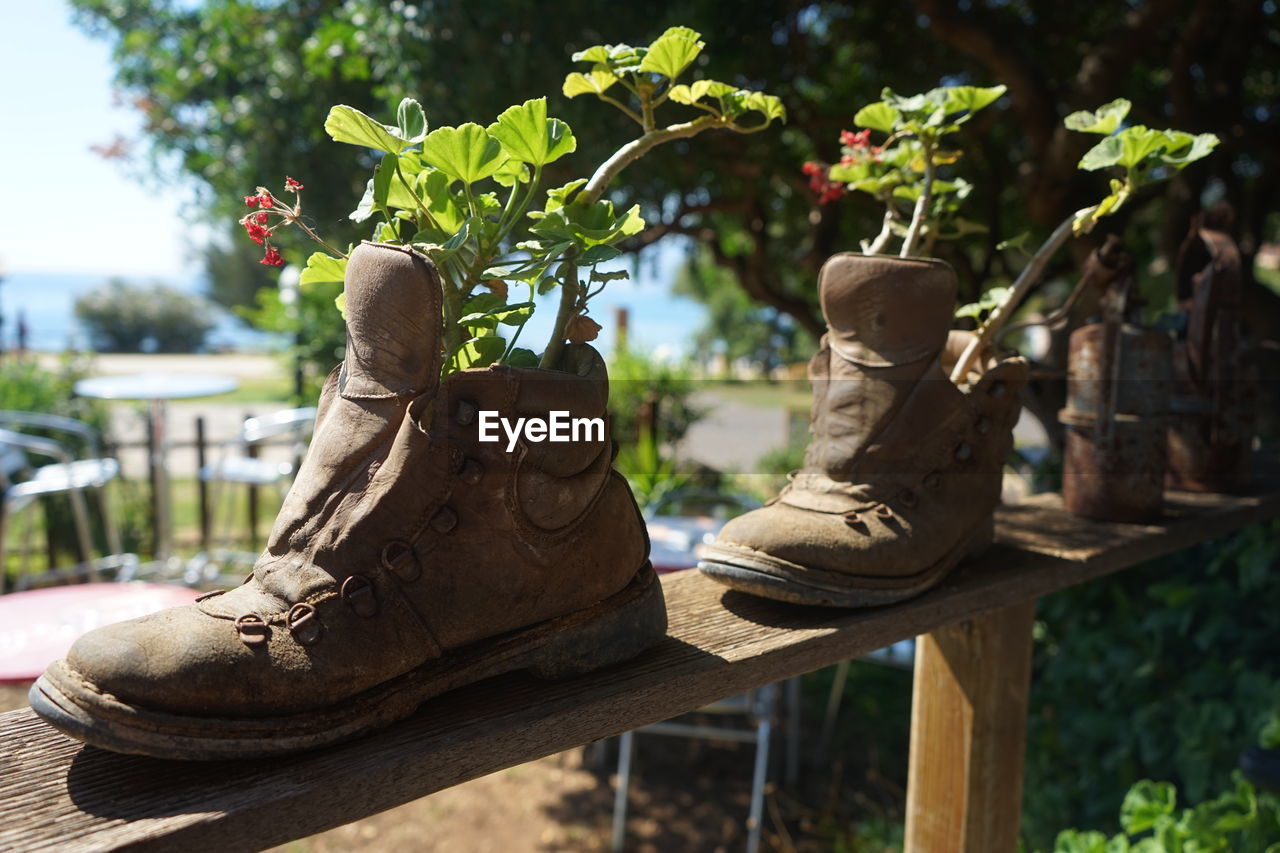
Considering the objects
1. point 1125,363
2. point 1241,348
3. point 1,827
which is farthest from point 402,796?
point 1241,348

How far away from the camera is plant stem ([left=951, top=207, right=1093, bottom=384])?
4.87ft

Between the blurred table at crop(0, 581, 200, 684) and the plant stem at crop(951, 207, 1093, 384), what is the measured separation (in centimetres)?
176

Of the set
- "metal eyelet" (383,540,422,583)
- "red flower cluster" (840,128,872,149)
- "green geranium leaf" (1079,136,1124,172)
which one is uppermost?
"red flower cluster" (840,128,872,149)

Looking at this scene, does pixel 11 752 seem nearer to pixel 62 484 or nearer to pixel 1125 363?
pixel 1125 363

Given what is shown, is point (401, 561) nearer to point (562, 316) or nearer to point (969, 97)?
point (562, 316)

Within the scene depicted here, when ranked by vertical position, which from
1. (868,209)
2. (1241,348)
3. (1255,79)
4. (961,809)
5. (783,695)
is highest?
(1255,79)

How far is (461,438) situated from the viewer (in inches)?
37.2

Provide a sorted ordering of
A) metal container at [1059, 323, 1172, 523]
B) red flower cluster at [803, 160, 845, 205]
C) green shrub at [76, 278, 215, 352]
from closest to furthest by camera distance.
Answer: red flower cluster at [803, 160, 845, 205] → metal container at [1059, 323, 1172, 523] → green shrub at [76, 278, 215, 352]

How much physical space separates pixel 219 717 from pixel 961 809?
135 cm

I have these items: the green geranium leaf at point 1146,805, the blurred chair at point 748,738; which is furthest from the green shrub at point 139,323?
the green geranium leaf at point 1146,805

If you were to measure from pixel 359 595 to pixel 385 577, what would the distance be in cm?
3

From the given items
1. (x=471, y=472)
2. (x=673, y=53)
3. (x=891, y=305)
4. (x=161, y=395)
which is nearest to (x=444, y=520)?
(x=471, y=472)

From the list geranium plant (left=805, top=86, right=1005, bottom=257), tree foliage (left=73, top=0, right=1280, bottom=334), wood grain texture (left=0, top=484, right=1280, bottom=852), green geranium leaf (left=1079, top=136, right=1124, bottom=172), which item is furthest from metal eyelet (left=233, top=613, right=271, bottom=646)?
tree foliage (left=73, top=0, right=1280, bottom=334)

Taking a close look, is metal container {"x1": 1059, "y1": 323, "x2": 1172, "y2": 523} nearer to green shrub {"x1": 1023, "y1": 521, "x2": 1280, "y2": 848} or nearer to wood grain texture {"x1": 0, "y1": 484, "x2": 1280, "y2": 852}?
wood grain texture {"x1": 0, "y1": 484, "x2": 1280, "y2": 852}
